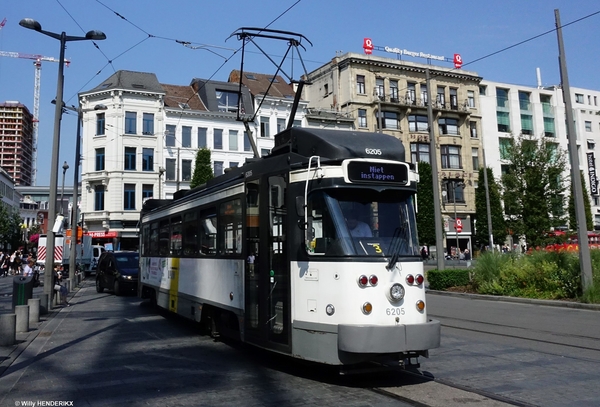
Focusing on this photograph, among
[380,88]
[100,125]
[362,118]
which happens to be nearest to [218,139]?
[100,125]

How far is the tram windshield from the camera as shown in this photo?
7402mm

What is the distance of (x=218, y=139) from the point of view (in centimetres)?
5272

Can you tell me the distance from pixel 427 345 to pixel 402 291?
0.76m

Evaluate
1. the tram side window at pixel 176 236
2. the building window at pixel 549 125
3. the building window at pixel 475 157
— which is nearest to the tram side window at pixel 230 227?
the tram side window at pixel 176 236

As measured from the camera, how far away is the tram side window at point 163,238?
571 inches

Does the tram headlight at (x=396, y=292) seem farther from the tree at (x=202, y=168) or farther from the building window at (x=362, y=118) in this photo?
the building window at (x=362, y=118)

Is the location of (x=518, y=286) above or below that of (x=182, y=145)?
below

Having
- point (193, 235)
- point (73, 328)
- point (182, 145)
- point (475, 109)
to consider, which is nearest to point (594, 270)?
point (193, 235)

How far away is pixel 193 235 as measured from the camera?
12.2 meters

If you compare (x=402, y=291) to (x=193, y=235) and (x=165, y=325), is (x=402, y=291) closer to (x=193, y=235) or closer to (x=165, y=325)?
(x=193, y=235)

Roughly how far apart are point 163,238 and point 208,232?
426 centimetres

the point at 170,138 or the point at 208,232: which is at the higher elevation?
the point at 170,138

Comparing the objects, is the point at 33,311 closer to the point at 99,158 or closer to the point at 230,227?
the point at 230,227

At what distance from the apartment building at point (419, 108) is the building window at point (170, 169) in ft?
52.7
